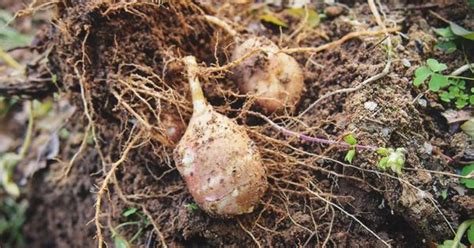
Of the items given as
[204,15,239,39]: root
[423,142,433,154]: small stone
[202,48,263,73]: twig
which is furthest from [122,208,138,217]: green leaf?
[423,142,433,154]: small stone

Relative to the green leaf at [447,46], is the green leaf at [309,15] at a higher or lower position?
lower

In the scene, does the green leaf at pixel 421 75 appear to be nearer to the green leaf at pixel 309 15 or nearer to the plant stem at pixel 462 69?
the plant stem at pixel 462 69

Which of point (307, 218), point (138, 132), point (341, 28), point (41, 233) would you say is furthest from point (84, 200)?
point (341, 28)

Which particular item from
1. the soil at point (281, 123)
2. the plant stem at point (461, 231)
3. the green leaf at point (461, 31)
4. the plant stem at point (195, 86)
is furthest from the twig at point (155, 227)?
the green leaf at point (461, 31)

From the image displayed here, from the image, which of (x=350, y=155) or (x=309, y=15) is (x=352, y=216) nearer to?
(x=350, y=155)

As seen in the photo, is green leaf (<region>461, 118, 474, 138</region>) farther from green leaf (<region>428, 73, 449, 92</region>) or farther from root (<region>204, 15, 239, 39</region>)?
root (<region>204, 15, 239, 39</region>)

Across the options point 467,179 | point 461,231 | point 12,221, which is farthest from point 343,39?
point 12,221
